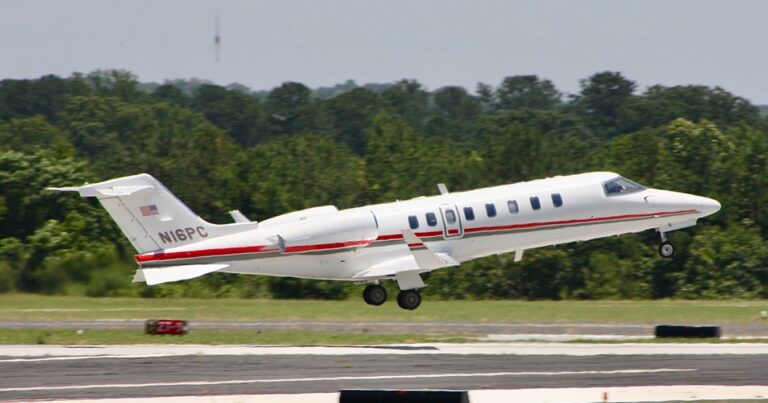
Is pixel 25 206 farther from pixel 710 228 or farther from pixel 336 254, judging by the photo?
pixel 710 228

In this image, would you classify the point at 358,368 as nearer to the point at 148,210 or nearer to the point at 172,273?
the point at 172,273

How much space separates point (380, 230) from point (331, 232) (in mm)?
1418

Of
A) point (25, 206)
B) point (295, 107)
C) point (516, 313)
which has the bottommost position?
point (516, 313)

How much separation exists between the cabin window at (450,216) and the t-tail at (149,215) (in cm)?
690

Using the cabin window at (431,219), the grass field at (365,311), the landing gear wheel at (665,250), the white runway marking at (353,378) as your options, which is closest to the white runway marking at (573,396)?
the white runway marking at (353,378)

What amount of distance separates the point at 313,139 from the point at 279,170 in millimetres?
17740

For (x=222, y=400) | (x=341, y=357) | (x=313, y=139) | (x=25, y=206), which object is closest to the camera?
(x=222, y=400)

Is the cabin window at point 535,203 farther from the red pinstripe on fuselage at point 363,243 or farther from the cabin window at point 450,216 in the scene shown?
the cabin window at point 450,216

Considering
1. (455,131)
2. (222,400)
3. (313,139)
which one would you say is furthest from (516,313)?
(455,131)

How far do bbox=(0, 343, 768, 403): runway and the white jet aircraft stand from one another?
495 cm

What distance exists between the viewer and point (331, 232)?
38.2 m

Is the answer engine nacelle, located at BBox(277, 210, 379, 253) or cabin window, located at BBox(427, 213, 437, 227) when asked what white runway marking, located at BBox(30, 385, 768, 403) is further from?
cabin window, located at BBox(427, 213, 437, 227)

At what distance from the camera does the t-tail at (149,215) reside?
119ft

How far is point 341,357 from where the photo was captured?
30.0 metres
